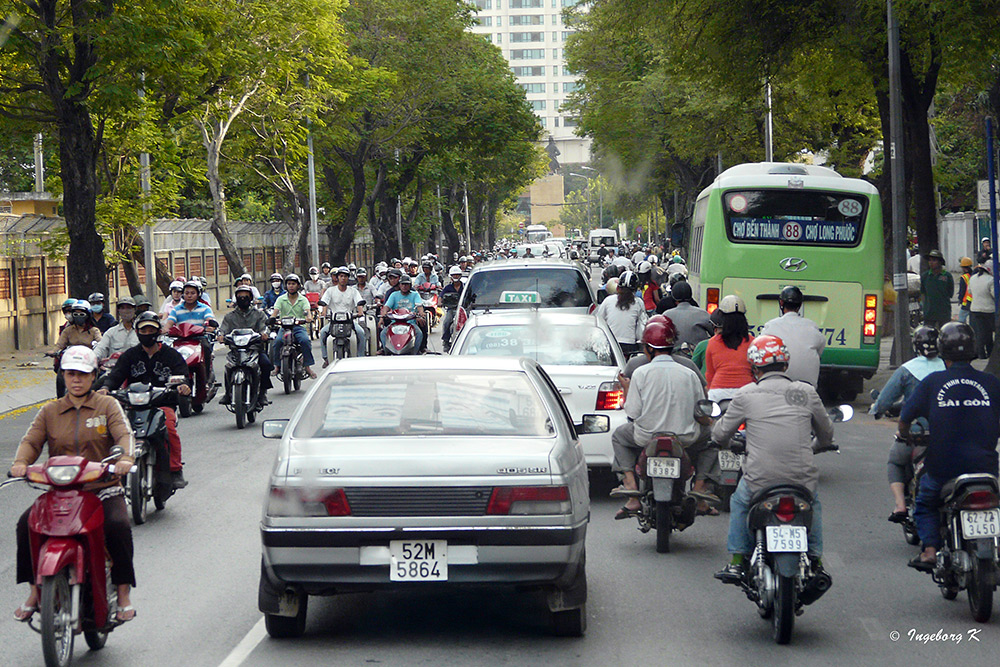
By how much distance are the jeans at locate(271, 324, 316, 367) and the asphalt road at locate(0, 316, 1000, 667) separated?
944 centimetres

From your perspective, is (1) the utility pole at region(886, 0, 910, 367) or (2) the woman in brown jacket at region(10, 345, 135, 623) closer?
(2) the woman in brown jacket at region(10, 345, 135, 623)

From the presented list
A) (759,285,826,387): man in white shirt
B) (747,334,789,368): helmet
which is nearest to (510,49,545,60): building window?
(759,285,826,387): man in white shirt

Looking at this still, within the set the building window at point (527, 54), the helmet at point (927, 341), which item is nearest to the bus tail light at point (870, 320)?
the helmet at point (927, 341)

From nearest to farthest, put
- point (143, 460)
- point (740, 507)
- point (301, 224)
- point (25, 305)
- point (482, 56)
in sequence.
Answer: point (740, 507)
point (143, 460)
point (25, 305)
point (301, 224)
point (482, 56)

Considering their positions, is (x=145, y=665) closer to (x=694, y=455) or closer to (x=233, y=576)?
(x=233, y=576)

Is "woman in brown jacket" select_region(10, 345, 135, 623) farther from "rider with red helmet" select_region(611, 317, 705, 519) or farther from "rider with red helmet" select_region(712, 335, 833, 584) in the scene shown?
"rider with red helmet" select_region(611, 317, 705, 519)

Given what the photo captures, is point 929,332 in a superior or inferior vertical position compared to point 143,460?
superior

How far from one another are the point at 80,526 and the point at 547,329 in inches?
237

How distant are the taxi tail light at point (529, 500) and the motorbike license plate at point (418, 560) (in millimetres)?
296

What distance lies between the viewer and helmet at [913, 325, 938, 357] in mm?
8258

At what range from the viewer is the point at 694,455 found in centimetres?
934

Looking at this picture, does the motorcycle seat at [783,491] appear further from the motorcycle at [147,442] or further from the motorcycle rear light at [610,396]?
the motorcycle at [147,442]

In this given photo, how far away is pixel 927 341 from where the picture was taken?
8.27 m

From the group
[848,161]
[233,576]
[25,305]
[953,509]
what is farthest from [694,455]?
[848,161]
